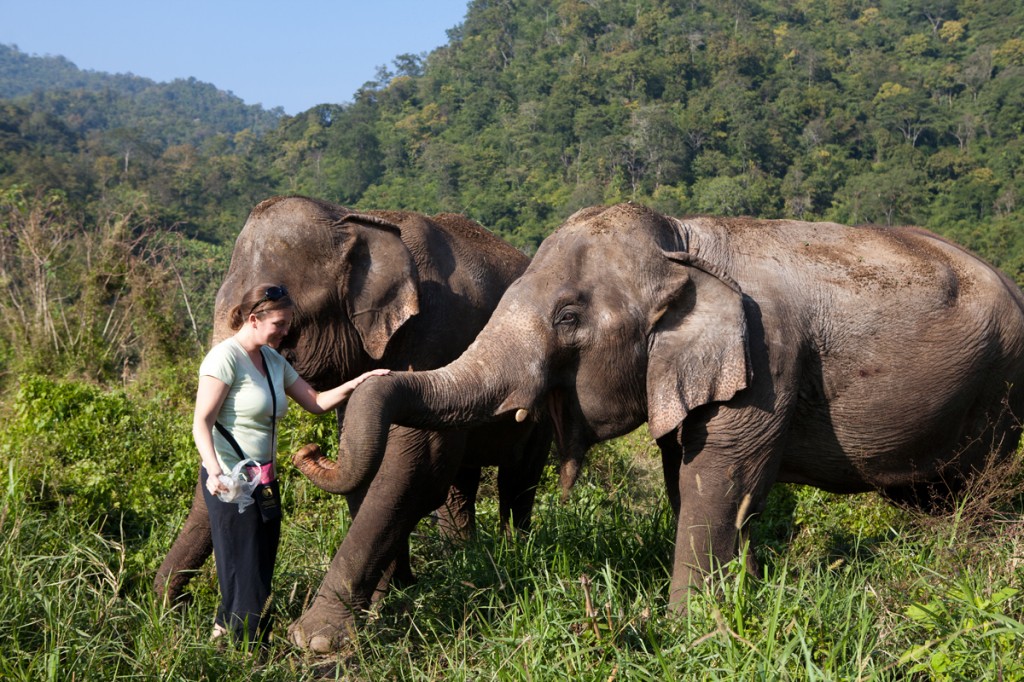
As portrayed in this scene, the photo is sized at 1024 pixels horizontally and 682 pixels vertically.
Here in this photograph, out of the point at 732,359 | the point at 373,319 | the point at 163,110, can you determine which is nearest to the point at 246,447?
the point at 373,319

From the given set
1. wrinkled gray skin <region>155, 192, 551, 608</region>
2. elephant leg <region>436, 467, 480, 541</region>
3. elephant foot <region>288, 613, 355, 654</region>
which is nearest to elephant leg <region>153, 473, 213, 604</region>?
wrinkled gray skin <region>155, 192, 551, 608</region>

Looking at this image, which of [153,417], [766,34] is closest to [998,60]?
[766,34]

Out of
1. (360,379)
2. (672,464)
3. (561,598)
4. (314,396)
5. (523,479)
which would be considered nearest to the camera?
(360,379)

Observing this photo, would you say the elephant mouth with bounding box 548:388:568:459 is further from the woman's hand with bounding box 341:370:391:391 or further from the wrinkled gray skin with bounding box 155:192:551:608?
the wrinkled gray skin with bounding box 155:192:551:608

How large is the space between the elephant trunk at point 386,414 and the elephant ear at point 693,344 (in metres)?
0.59

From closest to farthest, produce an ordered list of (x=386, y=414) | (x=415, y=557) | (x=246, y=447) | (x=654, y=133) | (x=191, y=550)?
1. (x=386, y=414)
2. (x=246, y=447)
3. (x=191, y=550)
4. (x=415, y=557)
5. (x=654, y=133)

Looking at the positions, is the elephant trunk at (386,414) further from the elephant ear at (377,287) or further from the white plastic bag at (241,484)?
the elephant ear at (377,287)

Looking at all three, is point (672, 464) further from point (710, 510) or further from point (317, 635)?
point (317, 635)

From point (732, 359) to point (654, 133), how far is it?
50397 millimetres

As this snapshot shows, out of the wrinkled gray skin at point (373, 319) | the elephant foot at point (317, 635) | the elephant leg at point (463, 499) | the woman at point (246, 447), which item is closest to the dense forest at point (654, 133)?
the elephant leg at point (463, 499)

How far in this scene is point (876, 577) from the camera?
439 centimetres

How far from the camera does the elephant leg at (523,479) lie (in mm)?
5898

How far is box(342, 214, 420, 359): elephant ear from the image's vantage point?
16.4ft

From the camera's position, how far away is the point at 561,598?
4.06 meters
